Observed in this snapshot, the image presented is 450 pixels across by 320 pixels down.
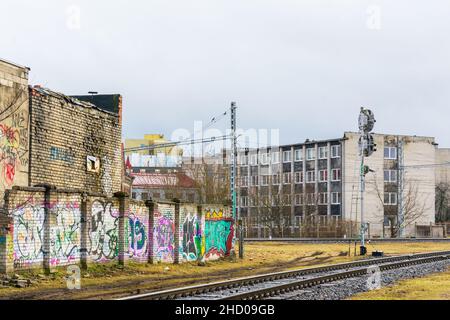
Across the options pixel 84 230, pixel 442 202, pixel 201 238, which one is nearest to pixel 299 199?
pixel 442 202

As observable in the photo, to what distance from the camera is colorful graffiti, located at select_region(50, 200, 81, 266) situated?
922 inches

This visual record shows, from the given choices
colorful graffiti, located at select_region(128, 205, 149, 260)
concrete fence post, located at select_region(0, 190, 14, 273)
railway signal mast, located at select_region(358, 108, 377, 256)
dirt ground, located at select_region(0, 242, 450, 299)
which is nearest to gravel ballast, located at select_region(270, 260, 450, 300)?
dirt ground, located at select_region(0, 242, 450, 299)

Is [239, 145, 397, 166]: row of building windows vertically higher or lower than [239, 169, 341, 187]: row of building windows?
higher

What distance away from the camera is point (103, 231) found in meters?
26.1

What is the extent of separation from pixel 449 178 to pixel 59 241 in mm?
98209

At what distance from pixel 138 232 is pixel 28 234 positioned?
257 inches

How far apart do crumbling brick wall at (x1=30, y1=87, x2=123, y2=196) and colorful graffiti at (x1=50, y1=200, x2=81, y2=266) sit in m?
1.73

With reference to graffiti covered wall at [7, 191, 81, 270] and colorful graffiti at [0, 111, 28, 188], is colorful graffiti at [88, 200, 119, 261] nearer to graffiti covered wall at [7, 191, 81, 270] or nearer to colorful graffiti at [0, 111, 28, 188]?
graffiti covered wall at [7, 191, 81, 270]

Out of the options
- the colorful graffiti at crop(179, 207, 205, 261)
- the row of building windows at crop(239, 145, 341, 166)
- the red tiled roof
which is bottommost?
the colorful graffiti at crop(179, 207, 205, 261)

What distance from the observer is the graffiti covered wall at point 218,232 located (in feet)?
111

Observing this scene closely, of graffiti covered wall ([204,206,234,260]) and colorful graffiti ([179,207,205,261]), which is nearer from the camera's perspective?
colorful graffiti ([179,207,205,261])

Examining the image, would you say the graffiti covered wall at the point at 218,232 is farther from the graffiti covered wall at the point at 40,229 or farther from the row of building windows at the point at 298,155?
the row of building windows at the point at 298,155
